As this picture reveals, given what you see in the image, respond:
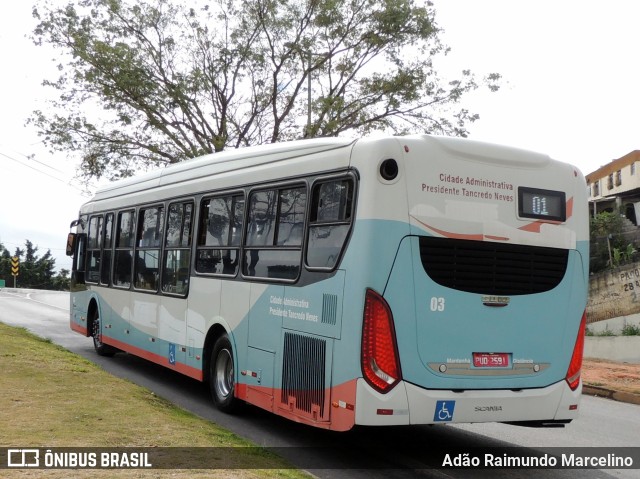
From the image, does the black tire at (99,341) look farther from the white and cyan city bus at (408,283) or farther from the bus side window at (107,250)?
the white and cyan city bus at (408,283)

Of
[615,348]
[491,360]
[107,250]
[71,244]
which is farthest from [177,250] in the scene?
[615,348]

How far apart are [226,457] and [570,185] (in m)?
4.25

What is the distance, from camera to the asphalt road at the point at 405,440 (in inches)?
280

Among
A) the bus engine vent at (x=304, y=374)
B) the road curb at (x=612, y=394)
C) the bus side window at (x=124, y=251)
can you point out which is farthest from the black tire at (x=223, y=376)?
the road curb at (x=612, y=394)

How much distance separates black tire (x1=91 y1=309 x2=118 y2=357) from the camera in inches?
575

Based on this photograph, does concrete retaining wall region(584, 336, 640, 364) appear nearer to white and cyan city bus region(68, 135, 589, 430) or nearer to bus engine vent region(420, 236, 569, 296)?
white and cyan city bus region(68, 135, 589, 430)

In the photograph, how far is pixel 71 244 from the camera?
1614cm

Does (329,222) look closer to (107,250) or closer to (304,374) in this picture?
(304,374)

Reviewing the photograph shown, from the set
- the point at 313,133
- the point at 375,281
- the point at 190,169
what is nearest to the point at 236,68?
the point at 313,133

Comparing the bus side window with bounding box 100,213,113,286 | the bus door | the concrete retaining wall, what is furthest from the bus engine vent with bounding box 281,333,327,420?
the concrete retaining wall

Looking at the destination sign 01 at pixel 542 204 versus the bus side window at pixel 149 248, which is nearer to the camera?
the destination sign 01 at pixel 542 204

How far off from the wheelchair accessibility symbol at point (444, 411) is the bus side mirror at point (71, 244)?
37.2ft

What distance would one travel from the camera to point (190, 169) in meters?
Result: 10.8

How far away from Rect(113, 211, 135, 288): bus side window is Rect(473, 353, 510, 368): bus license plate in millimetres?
7459
